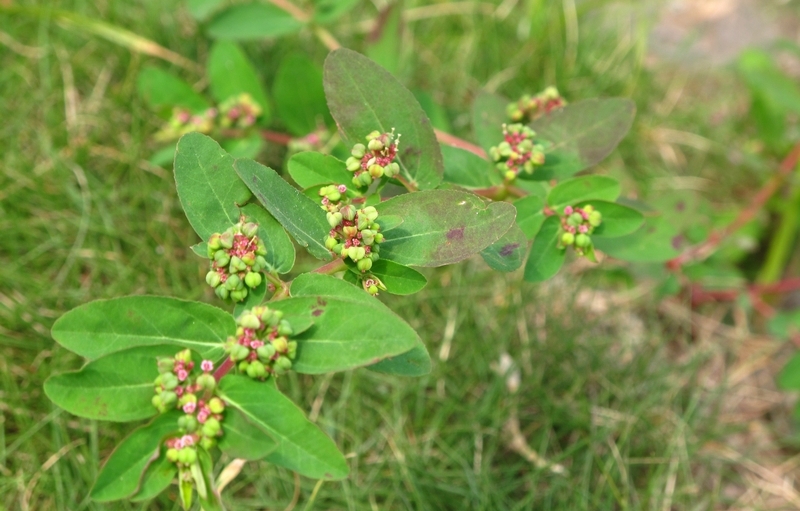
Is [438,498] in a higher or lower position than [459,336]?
lower

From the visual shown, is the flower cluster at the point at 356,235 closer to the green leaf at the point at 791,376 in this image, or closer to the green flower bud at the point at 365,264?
the green flower bud at the point at 365,264

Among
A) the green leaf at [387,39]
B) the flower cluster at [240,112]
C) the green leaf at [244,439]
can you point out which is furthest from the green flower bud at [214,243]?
the green leaf at [387,39]

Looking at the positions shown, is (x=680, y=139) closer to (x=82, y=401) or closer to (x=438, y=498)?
(x=438, y=498)

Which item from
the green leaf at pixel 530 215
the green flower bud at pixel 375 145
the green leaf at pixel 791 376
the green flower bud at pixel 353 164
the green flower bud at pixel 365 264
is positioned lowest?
the green leaf at pixel 791 376

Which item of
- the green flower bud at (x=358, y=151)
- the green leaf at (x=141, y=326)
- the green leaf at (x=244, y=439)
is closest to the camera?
the green leaf at (x=244, y=439)

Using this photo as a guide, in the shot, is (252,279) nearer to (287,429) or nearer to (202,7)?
(287,429)

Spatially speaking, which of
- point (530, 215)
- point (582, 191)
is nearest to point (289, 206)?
point (530, 215)

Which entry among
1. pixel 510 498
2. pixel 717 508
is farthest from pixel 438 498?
pixel 717 508
